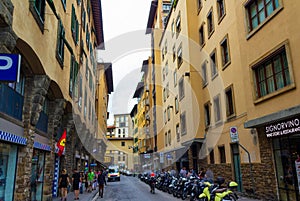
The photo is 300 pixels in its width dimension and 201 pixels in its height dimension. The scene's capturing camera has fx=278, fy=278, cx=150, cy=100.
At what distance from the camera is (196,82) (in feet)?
76.6

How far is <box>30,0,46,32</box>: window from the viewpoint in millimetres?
10269

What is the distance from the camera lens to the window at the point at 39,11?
33.7ft

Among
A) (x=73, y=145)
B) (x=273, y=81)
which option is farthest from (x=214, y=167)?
(x=73, y=145)

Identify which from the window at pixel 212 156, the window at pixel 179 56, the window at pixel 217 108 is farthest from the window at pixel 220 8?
the window at pixel 212 156

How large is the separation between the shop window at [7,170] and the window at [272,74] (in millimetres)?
11079

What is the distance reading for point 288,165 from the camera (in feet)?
38.5

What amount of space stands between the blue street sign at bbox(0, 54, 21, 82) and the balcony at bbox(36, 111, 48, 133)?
27.6 ft

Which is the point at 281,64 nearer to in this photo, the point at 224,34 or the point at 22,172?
the point at 224,34

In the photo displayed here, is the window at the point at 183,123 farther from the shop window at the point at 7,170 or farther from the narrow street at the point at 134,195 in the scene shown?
the shop window at the point at 7,170

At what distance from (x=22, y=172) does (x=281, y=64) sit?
11521 millimetres

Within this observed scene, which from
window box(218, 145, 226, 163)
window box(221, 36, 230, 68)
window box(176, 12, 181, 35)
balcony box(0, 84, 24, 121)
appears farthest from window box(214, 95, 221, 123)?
balcony box(0, 84, 24, 121)

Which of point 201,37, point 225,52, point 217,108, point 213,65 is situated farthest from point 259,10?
point 201,37

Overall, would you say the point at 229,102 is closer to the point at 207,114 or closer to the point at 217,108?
the point at 217,108

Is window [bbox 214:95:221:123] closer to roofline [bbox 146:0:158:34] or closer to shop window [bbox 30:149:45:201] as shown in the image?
shop window [bbox 30:149:45:201]
